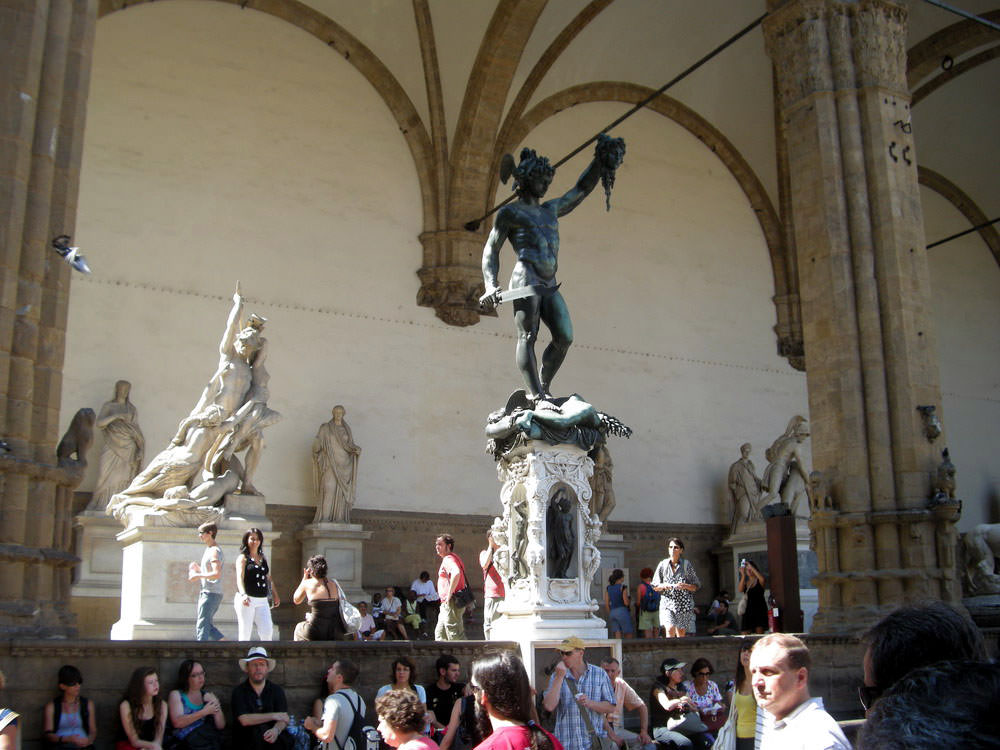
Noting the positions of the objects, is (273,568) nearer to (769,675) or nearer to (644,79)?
(644,79)

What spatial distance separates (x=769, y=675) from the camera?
8.74 feet

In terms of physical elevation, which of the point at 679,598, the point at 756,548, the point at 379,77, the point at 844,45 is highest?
the point at 379,77

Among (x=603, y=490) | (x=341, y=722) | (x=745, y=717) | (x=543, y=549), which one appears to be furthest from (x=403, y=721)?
(x=603, y=490)

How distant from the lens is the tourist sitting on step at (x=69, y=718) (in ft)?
17.2

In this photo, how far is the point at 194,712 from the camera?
18.1 ft

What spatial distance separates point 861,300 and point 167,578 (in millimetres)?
6524

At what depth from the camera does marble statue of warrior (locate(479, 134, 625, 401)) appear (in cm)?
661

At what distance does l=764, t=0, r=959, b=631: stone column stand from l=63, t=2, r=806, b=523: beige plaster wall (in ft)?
20.3

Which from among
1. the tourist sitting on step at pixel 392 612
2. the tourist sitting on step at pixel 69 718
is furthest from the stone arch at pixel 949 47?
the tourist sitting on step at pixel 69 718

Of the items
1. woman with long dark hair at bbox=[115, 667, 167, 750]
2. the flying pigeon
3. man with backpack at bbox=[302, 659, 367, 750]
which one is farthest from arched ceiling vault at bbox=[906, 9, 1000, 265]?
woman with long dark hair at bbox=[115, 667, 167, 750]

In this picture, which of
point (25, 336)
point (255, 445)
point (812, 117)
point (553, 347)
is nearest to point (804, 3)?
point (812, 117)

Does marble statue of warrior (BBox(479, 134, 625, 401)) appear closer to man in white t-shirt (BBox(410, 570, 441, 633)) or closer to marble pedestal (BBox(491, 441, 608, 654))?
marble pedestal (BBox(491, 441, 608, 654))

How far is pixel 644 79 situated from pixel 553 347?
39.7 feet

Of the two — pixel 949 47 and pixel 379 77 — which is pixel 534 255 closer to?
pixel 379 77
